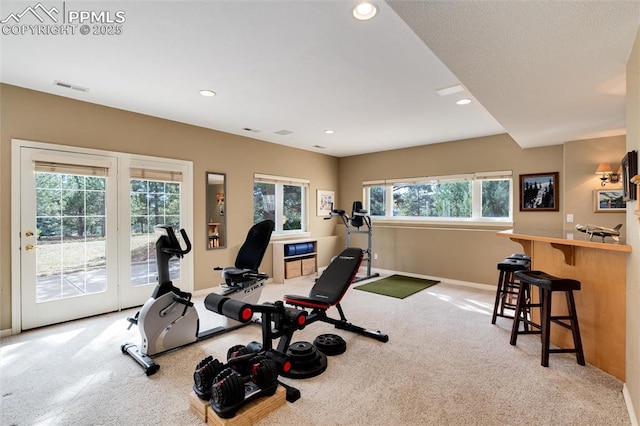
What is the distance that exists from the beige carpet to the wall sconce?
Result: 100 inches

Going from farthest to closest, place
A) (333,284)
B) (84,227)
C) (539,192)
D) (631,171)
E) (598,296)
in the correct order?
(539,192)
(84,227)
(333,284)
(598,296)
(631,171)

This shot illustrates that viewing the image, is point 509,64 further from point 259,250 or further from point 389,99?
point 259,250

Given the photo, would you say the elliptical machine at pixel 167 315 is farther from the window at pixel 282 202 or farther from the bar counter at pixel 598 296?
the bar counter at pixel 598 296

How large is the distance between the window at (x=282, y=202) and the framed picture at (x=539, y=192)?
3.91 metres

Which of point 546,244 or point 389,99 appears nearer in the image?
point 546,244

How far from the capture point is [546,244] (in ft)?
10.2

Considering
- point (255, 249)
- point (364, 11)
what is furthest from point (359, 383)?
point (364, 11)

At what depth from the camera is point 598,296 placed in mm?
2545

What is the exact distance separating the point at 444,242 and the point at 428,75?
3530 millimetres

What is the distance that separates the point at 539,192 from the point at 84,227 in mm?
6389

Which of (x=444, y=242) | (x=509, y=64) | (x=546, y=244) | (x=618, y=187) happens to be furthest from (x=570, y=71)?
(x=444, y=242)

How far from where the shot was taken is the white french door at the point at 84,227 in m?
3.28

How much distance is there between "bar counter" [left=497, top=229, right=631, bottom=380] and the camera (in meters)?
2.38

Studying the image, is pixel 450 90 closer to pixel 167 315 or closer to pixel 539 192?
pixel 539 192
